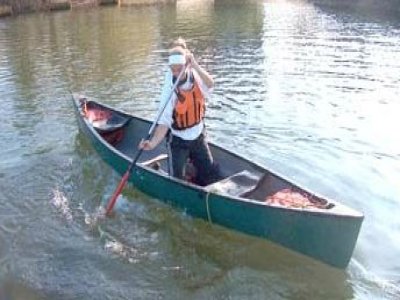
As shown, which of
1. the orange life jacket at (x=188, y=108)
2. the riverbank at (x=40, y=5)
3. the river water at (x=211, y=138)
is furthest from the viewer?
the riverbank at (x=40, y=5)

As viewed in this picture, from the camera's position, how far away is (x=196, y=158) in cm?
879

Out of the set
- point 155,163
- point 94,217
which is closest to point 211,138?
point 155,163

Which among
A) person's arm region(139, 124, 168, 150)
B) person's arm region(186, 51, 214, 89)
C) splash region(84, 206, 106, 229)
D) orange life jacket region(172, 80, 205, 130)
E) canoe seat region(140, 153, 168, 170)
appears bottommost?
splash region(84, 206, 106, 229)

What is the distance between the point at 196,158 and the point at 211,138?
389cm

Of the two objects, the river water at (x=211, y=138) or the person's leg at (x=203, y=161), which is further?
the person's leg at (x=203, y=161)

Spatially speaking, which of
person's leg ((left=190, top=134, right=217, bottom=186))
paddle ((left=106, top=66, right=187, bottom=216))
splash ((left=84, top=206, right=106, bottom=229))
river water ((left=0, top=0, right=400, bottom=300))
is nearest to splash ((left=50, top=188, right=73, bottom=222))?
river water ((left=0, top=0, right=400, bottom=300))

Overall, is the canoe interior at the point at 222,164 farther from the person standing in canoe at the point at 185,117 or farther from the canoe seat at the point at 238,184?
the person standing in canoe at the point at 185,117

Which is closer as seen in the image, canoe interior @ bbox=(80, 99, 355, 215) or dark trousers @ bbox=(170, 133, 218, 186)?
canoe interior @ bbox=(80, 99, 355, 215)

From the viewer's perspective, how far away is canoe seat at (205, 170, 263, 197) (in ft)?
27.0

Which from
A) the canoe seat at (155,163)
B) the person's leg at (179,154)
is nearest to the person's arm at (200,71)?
the person's leg at (179,154)

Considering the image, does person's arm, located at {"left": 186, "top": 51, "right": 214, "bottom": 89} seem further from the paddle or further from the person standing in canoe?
the paddle

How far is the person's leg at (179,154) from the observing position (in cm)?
857

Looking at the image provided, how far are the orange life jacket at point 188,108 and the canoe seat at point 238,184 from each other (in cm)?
96

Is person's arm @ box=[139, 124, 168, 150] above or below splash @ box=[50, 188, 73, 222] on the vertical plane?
above
